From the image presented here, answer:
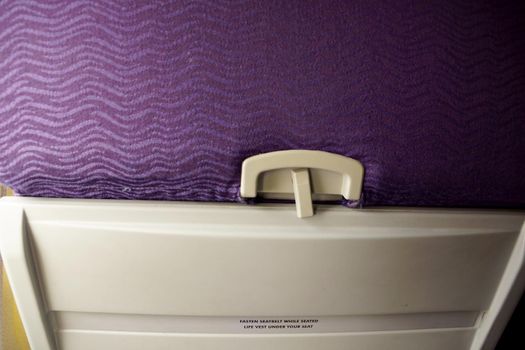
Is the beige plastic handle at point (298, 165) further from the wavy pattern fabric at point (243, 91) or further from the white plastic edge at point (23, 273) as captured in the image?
the white plastic edge at point (23, 273)

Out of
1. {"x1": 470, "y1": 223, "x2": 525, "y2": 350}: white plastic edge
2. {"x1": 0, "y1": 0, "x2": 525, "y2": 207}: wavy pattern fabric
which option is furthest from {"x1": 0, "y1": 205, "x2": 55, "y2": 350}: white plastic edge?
{"x1": 470, "y1": 223, "x2": 525, "y2": 350}: white plastic edge

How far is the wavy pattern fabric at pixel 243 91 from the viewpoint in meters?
0.46

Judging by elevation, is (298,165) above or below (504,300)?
above

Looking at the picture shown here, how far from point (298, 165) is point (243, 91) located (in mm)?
125

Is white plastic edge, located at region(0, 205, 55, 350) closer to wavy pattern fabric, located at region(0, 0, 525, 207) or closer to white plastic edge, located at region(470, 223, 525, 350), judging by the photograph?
wavy pattern fabric, located at region(0, 0, 525, 207)

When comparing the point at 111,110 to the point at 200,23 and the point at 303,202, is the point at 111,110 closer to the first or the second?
the point at 200,23

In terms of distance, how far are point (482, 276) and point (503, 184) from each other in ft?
0.56

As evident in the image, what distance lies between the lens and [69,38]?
1.51ft

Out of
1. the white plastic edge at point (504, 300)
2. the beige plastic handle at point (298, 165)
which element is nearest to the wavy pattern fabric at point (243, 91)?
the beige plastic handle at point (298, 165)

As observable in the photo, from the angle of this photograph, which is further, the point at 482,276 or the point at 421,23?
the point at 482,276

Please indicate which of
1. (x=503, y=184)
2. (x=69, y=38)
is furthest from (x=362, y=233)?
(x=69, y=38)

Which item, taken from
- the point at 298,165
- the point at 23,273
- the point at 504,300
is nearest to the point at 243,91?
the point at 298,165

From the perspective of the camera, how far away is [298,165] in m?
0.50

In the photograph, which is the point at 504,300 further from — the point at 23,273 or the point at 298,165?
the point at 23,273
